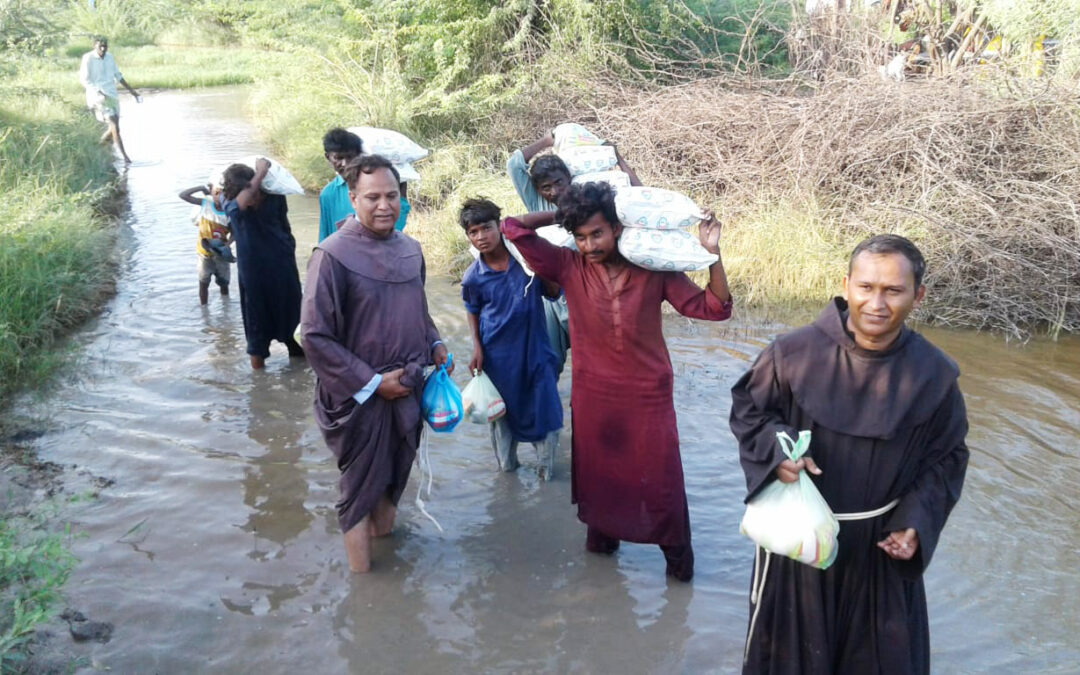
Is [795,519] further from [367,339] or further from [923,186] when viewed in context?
[923,186]

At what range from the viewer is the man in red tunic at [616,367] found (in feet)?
11.6

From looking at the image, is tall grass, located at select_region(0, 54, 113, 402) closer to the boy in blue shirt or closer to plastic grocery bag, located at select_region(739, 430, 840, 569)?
the boy in blue shirt

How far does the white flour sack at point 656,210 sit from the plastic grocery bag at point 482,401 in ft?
4.75

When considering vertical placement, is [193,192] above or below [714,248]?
below

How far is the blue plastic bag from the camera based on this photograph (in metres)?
3.96

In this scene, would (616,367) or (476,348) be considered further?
(476,348)

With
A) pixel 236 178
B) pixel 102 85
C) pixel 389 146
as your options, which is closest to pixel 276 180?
pixel 236 178

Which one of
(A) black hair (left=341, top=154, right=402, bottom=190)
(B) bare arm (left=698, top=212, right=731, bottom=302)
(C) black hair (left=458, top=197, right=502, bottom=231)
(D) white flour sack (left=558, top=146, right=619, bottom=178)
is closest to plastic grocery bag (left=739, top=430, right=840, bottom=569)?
(B) bare arm (left=698, top=212, right=731, bottom=302)

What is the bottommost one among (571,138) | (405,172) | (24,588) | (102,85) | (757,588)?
(24,588)

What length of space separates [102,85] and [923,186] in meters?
11.5

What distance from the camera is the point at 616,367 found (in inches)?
145

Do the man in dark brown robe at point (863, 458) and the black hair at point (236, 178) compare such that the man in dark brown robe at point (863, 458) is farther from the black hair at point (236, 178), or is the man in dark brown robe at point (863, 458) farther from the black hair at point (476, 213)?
the black hair at point (236, 178)

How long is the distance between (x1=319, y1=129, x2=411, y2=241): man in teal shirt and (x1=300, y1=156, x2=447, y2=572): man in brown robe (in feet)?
4.66

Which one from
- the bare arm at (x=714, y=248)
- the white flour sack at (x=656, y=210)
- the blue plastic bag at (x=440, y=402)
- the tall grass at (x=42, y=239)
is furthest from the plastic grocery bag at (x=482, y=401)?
the tall grass at (x=42, y=239)
